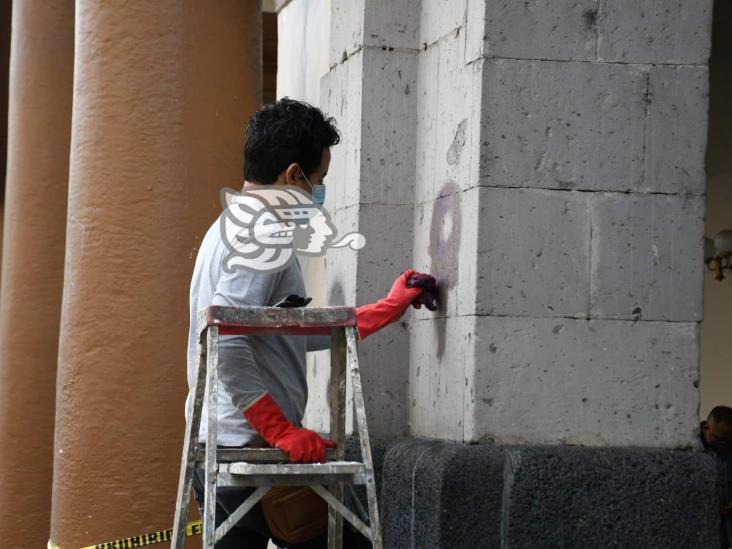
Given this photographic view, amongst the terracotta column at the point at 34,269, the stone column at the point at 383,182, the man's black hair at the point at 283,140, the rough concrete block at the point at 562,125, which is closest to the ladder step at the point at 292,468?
the man's black hair at the point at 283,140

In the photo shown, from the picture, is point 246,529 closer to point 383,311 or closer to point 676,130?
point 383,311

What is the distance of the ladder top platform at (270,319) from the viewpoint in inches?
150

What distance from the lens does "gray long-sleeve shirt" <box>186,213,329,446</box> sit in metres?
3.96

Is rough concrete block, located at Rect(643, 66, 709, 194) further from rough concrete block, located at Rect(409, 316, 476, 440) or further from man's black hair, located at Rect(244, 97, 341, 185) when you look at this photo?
man's black hair, located at Rect(244, 97, 341, 185)

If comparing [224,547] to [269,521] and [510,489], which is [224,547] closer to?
[269,521]

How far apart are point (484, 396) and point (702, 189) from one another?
3.12 ft

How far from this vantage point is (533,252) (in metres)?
4.62

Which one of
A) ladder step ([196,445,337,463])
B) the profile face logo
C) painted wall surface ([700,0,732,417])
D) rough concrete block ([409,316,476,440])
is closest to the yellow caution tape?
rough concrete block ([409,316,476,440])

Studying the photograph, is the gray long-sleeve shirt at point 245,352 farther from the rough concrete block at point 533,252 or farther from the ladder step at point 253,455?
the rough concrete block at point 533,252

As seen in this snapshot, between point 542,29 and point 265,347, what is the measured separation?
4.50ft

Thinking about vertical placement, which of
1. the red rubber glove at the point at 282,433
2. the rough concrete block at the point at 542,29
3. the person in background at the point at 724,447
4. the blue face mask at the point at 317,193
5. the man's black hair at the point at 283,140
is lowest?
the person in background at the point at 724,447

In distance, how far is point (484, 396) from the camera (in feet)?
14.9

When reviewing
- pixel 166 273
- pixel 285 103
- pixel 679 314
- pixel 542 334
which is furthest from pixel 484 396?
pixel 166 273

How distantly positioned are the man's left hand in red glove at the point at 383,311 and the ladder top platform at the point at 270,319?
0.48 meters
